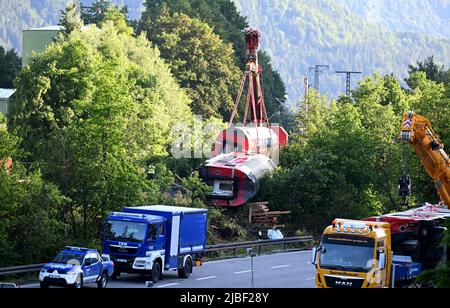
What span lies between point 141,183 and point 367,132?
23.3 metres

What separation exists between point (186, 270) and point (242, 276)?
2.09 m

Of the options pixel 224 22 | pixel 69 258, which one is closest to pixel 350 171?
pixel 69 258

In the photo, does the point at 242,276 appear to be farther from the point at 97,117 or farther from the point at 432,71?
the point at 432,71

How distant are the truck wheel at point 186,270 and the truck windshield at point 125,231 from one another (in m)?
2.92

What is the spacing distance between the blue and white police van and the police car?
1292 millimetres

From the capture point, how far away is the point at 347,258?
30438mm

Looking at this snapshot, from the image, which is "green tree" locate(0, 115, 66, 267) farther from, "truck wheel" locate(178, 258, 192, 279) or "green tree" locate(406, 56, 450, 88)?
"green tree" locate(406, 56, 450, 88)

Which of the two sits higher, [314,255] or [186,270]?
[314,255]

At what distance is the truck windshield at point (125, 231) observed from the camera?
36438 mm

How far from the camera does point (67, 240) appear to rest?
43094 mm

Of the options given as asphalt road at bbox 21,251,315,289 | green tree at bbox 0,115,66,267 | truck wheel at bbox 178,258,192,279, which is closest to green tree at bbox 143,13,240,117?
asphalt road at bbox 21,251,315,289

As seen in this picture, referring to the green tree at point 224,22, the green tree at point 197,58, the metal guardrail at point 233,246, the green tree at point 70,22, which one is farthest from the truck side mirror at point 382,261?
the green tree at point 224,22

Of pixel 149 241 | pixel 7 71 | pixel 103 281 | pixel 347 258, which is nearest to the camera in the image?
pixel 347 258

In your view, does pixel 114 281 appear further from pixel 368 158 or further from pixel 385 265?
pixel 368 158
